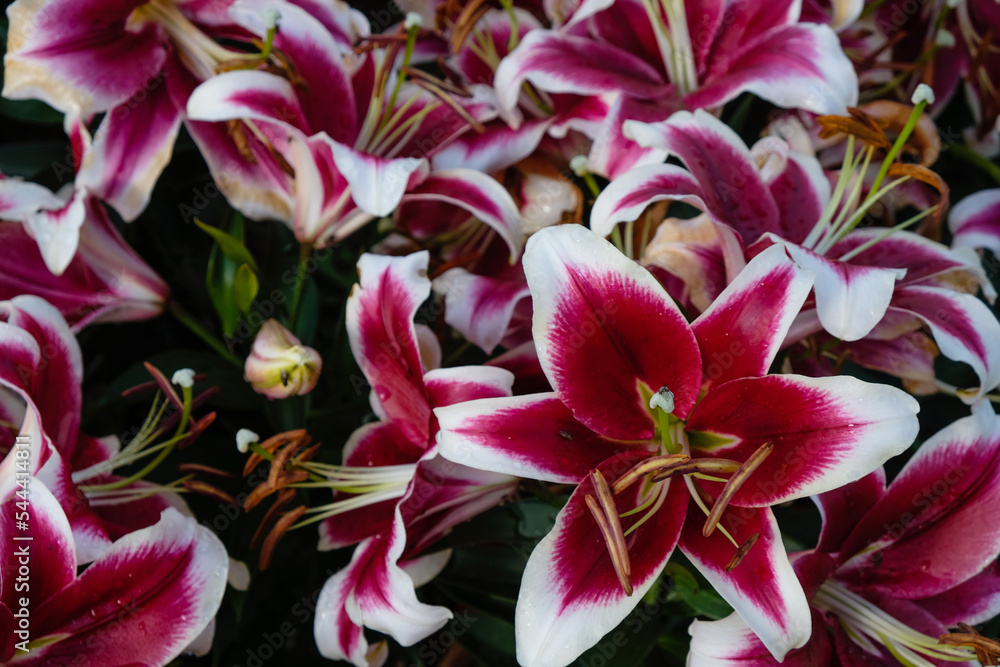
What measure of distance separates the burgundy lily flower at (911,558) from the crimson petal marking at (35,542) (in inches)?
17.7

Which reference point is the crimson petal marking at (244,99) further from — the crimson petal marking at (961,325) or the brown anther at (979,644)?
the brown anther at (979,644)

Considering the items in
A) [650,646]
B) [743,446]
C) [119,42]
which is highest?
[119,42]

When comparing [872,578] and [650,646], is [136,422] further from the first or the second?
[872,578]

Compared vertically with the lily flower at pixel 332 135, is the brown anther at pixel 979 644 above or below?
below

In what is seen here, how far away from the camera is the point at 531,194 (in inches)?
30.8

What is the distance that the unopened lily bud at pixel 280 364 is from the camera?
2.08ft

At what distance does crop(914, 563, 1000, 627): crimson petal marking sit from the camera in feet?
2.06

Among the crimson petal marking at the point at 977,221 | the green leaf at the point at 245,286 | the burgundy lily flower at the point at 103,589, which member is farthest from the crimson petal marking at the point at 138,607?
the crimson petal marking at the point at 977,221

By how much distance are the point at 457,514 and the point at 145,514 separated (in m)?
0.22

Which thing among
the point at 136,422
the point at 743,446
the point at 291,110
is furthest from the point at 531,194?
the point at 136,422

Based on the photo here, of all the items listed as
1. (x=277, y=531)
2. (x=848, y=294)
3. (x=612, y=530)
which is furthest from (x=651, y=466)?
(x=277, y=531)

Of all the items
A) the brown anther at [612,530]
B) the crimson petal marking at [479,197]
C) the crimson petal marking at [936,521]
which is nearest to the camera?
the brown anther at [612,530]

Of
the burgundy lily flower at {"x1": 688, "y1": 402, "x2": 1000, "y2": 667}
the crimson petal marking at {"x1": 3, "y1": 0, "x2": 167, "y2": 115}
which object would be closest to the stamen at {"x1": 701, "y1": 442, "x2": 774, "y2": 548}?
the burgundy lily flower at {"x1": 688, "y1": 402, "x2": 1000, "y2": 667}

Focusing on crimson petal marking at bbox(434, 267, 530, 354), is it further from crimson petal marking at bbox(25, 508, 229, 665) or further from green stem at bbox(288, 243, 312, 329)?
crimson petal marking at bbox(25, 508, 229, 665)
